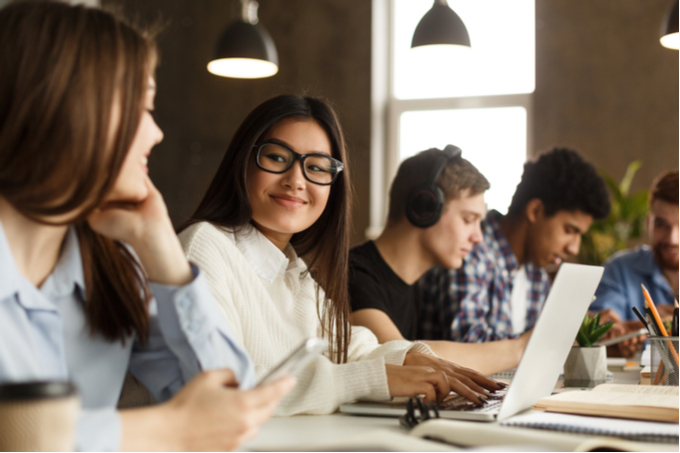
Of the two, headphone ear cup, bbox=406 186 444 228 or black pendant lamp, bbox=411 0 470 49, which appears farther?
black pendant lamp, bbox=411 0 470 49

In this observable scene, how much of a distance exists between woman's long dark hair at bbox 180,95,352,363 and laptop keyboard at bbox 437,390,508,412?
361 millimetres

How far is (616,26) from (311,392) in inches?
181

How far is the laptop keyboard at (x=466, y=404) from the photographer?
3.56 feet

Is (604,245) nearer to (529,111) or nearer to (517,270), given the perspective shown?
(529,111)

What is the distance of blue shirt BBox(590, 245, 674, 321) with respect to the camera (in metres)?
3.08

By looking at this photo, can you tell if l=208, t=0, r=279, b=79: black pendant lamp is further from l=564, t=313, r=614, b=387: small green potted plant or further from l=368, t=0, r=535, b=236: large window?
l=564, t=313, r=614, b=387: small green potted plant

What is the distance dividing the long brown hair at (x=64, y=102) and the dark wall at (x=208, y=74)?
15.5 ft

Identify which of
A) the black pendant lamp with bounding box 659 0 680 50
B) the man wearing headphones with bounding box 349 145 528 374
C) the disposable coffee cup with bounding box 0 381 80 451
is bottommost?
the disposable coffee cup with bounding box 0 381 80 451

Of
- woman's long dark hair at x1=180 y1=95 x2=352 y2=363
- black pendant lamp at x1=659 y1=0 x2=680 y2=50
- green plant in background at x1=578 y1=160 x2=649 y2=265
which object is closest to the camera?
woman's long dark hair at x1=180 y1=95 x2=352 y2=363

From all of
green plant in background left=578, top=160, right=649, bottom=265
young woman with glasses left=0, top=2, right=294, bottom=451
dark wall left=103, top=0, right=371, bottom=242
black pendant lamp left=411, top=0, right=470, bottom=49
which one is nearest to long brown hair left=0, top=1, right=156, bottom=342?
young woman with glasses left=0, top=2, right=294, bottom=451

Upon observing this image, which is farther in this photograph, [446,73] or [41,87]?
[446,73]

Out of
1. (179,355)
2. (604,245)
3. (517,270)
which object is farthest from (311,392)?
(604,245)

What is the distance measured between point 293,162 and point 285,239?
0.22m

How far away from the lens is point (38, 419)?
521 mm
